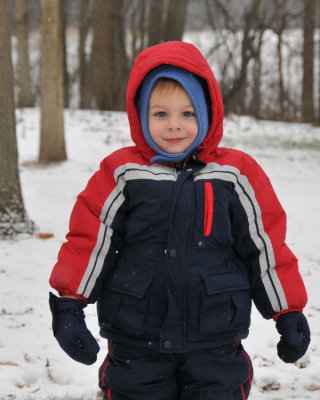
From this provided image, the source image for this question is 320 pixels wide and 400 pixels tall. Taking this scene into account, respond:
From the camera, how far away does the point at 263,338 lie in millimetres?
4113

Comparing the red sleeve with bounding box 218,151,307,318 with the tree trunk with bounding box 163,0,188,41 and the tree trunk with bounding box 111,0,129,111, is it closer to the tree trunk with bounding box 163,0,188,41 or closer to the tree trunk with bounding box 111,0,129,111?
the tree trunk with bounding box 163,0,188,41

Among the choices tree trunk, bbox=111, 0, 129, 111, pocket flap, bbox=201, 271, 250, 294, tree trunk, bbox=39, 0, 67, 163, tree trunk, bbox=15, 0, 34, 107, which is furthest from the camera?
tree trunk, bbox=15, 0, 34, 107

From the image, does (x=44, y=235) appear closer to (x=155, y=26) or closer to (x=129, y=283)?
(x=129, y=283)

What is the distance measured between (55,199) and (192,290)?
7000 mm

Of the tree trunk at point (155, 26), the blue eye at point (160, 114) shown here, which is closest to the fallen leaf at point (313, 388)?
the blue eye at point (160, 114)

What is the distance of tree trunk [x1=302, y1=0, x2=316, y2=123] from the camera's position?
17719mm

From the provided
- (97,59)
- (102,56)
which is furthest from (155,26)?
(102,56)

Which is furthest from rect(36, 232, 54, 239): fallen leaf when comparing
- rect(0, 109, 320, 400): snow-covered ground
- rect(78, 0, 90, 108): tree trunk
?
rect(78, 0, 90, 108): tree trunk

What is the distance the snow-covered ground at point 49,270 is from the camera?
11.4 feet

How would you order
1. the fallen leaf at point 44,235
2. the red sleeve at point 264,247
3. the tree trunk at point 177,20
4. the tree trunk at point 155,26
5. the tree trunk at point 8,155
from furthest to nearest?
the tree trunk at point 155,26, the tree trunk at point 177,20, the fallen leaf at point 44,235, the tree trunk at point 8,155, the red sleeve at point 264,247

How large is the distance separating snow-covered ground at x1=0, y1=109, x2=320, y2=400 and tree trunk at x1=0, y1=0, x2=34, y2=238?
220 mm

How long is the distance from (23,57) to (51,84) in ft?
35.9

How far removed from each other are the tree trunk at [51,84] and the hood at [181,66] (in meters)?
7.73

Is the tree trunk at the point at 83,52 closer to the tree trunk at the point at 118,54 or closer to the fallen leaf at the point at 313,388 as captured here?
the tree trunk at the point at 118,54
